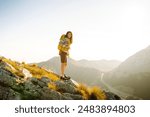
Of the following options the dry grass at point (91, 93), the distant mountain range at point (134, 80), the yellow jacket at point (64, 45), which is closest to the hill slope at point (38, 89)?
the dry grass at point (91, 93)

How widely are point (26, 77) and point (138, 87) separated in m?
138

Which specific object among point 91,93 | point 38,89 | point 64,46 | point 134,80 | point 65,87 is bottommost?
point 91,93

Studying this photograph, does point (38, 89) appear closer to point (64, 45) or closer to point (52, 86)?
point (52, 86)

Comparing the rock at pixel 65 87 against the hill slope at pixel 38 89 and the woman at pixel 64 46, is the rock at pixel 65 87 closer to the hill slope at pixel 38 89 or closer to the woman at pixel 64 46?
the hill slope at pixel 38 89

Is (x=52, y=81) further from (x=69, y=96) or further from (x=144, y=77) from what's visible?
(x=144, y=77)

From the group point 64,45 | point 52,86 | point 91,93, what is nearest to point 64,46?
point 64,45

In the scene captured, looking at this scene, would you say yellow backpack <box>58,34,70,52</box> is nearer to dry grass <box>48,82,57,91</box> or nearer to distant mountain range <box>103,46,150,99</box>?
dry grass <box>48,82,57,91</box>

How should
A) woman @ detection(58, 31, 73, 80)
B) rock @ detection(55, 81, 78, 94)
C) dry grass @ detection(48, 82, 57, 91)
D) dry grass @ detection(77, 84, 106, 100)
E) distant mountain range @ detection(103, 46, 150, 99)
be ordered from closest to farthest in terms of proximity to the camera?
1. dry grass @ detection(48, 82, 57, 91)
2. rock @ detection(55, 81, 78, 94)
3. dry grass @ detection(77, 84, 106, 100)
4. woman @ detection(58, 31, 73, 80)
5. distant mountain range @ detection(103, 46, 150, 99)

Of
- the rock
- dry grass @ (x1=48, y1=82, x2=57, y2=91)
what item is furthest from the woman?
dry grass @ (x1=48, y1=82, x2=57, y2=91)

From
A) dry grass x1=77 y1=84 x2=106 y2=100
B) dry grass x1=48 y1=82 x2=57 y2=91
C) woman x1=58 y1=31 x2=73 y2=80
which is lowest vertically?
dry grass x1=77 y1=84 x2=106 y2=100

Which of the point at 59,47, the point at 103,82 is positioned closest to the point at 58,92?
the point at 59,47

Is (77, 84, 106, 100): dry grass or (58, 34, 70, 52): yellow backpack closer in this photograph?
(77, 84, 106, 100): dry grass

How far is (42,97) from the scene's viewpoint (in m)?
15.1

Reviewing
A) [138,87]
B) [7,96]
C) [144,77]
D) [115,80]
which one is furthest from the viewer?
[115,80]
